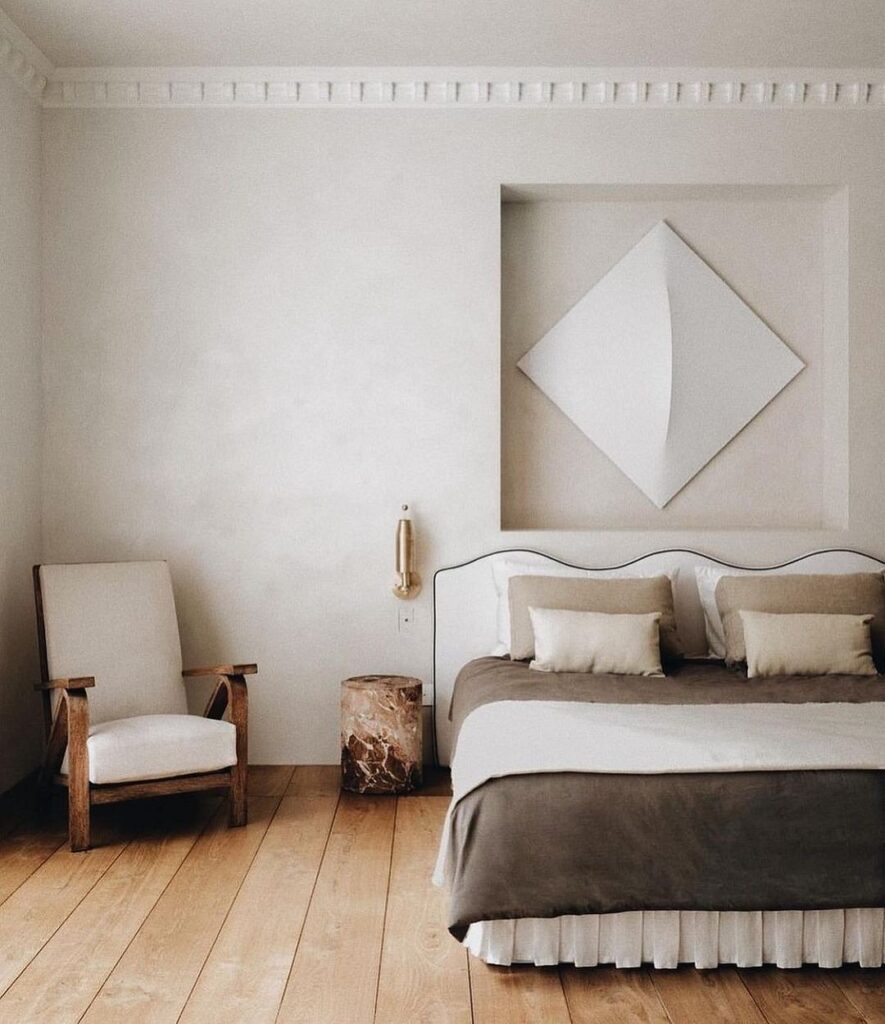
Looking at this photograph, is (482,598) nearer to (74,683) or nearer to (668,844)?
(74,683)

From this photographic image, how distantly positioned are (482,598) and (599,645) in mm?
745

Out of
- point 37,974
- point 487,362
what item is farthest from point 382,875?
point 487,362

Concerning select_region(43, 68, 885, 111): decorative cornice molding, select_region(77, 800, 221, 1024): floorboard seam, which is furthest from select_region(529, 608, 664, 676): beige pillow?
select_region(43, 68, 885, 111): decorative cornice molding

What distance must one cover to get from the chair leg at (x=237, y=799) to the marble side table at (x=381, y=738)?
0.54 metres

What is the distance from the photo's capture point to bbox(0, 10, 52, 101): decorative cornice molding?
4105mm

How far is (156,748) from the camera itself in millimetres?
3646

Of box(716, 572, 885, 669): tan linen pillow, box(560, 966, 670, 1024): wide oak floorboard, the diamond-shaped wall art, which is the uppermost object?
the diamond-shaped wall art

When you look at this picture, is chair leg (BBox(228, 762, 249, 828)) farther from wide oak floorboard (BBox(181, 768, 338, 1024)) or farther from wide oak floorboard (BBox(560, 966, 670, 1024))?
wide oak floorboard (BBox(560, 966, 670, 1024))

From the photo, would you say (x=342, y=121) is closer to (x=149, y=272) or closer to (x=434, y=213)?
(x=434, y=213)

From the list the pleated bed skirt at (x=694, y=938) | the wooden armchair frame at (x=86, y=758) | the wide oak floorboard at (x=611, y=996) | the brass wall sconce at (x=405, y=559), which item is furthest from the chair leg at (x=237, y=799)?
the wide oak floorboard at (x=611, y=996)

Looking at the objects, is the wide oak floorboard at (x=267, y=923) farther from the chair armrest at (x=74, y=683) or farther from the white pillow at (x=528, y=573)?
the white pillow at (x=528, y=573)

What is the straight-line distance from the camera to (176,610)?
182 inches

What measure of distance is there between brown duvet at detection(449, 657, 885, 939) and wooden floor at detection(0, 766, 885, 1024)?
19 cm

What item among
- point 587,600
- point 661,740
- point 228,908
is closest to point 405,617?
point 587,600
